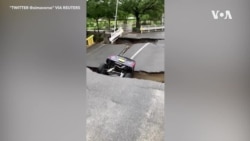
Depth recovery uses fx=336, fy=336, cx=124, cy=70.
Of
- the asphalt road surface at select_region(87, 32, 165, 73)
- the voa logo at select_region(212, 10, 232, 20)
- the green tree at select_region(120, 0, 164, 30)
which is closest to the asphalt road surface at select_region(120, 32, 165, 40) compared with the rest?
the asphalt road surface at select_region(87, 32, 165, 73)

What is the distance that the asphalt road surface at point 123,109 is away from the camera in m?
2.08

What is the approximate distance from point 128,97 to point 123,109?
0.08 m

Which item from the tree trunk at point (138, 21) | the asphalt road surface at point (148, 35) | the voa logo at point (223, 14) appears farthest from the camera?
the tree trunk at point (138, 21)

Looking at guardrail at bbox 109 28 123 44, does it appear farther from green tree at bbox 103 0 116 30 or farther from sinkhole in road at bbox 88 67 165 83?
sinkhole in road at bbox 88 67 165 83

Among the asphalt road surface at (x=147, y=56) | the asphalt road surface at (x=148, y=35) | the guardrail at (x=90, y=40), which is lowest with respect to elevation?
the asphalt road surface at (x=147, y=56)

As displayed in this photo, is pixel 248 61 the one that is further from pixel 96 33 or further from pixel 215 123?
pixel 96 33

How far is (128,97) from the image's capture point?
2115 millimetres

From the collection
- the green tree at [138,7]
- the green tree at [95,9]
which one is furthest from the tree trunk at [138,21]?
the green tree at [95,9]

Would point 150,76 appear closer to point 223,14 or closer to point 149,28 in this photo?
point 149,28

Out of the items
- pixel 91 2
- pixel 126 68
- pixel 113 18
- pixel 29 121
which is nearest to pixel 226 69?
pixel 126 68

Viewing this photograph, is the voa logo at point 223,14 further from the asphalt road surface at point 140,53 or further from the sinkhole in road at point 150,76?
the sinkhole in road at point 150,76

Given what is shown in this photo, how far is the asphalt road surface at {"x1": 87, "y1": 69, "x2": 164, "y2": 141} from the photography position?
208cm

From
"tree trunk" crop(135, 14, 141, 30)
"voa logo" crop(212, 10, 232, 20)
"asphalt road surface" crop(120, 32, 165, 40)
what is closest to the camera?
"voa logo" crop(212, 10, 232, 20)

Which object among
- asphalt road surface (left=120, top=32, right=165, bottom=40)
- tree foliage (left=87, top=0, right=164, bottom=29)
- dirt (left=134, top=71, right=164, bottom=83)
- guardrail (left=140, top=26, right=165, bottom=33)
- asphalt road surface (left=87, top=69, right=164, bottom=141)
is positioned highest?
tree foliage (left=87, top=0, right=164, bottom=29)
